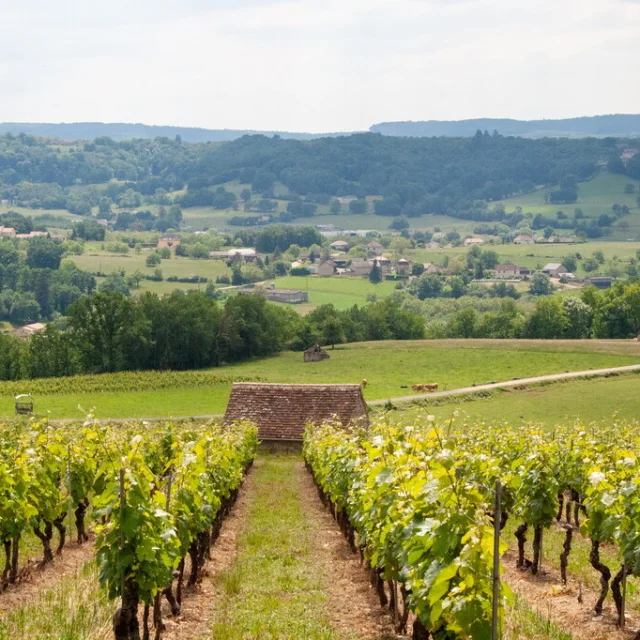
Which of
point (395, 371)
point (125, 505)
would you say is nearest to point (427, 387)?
point (395, 371)

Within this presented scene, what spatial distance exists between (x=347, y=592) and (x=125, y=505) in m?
7.12

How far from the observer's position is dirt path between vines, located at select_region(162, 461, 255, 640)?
17094 mm

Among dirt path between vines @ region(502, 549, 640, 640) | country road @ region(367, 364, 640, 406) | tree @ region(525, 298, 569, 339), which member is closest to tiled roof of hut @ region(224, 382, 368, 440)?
country road @ region(367, 364, 640, 406)

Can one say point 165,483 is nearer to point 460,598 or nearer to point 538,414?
point 460,598

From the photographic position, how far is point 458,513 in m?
13.1

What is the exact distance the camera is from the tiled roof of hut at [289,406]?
2125 inches

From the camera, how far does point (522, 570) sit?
915 inches

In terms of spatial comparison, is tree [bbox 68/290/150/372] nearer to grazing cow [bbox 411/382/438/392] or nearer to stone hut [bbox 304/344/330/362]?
stone hut [bbox 304/344/330/362]

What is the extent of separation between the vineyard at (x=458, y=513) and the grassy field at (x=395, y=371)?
38.2 meters

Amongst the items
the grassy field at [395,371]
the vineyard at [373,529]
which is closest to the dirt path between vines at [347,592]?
the vineyard at [373,529]

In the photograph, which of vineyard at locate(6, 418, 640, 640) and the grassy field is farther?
the grassy field

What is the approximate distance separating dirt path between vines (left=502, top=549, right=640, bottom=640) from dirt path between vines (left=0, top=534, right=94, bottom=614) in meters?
9.18

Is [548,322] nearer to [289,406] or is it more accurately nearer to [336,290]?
[289,406]

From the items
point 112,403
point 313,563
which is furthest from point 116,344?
point 313,563
